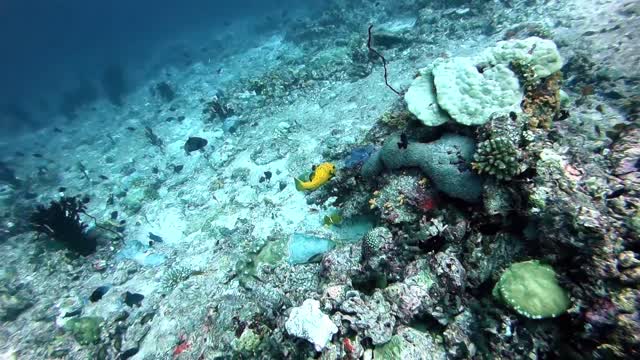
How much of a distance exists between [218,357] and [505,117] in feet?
17.1

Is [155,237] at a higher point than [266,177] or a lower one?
lower

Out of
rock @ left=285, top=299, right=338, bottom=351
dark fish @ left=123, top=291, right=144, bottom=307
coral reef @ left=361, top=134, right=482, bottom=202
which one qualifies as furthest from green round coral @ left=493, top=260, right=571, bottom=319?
dark fish @ left=123, top=291, right=144, bottom=307

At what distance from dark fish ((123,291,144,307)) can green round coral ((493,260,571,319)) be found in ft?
24.5

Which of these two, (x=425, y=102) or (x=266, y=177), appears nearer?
(x=425, y=102)

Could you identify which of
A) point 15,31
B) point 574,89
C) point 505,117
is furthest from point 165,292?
point 15,31

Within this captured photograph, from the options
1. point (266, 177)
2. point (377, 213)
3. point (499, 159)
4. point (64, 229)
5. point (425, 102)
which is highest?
point (425, 102)

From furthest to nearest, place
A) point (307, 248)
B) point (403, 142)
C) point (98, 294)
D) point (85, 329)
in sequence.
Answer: point (98, 294), point (85, 329), point (307, 248), point (403, 142)

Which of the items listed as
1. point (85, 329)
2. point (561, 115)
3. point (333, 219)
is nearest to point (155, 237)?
point (85, 329)

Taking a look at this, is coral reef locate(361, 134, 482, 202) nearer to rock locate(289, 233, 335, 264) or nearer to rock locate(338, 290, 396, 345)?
rock locate(338, 290, 396, 345)

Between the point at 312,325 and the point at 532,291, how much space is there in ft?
7.33

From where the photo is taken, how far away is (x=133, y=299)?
7.52 m

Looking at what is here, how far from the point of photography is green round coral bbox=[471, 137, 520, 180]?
3785 millimetres

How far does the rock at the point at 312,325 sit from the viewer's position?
11.6ft

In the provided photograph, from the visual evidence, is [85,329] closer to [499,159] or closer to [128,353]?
[128,353]
